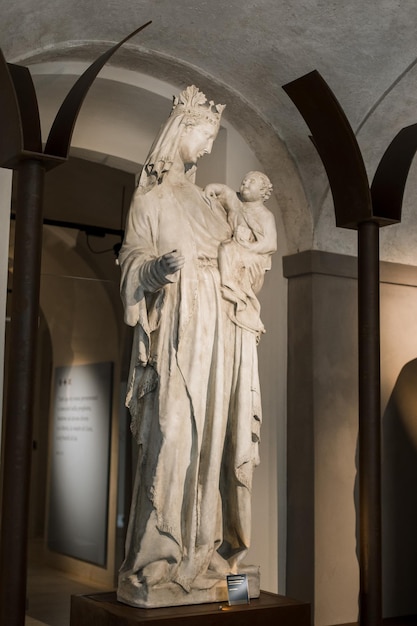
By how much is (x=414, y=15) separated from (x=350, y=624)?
3.76m

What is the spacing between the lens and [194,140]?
4.55 m

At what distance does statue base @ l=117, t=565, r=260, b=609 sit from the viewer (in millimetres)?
4121

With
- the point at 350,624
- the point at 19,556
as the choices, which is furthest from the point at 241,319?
the point at 350,624

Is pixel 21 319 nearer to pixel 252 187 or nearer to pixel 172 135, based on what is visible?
pixel 172 135

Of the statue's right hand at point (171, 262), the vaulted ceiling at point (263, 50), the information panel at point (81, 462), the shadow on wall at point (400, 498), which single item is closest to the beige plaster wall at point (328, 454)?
the shadow on wall at point (400, 498)

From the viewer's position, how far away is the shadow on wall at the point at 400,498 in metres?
6.41

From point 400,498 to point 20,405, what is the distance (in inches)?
148

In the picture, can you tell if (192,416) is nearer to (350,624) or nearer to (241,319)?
(241,319)

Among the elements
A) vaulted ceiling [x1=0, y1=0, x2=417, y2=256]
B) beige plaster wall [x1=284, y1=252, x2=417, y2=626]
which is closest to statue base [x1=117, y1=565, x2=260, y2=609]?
beige plaster wall [x1=284, y1=252, x2=417, y2=626]

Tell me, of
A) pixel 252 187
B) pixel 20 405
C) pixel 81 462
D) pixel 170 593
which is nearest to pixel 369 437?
pixel 170 593

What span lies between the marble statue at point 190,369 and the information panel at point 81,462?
14.1ft

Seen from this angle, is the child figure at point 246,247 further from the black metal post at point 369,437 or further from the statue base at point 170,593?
the statue base at point 170,593

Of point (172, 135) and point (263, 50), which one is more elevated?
point (263, 50)

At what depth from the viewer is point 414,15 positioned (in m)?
5.09
